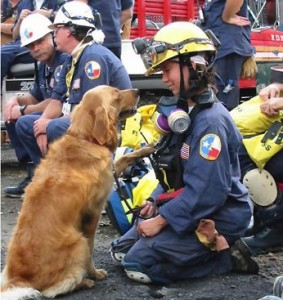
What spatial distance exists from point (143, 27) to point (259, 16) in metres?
4.37

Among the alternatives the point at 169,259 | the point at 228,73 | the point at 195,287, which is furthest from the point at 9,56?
the point at 195,287

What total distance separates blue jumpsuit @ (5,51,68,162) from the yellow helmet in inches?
90.8

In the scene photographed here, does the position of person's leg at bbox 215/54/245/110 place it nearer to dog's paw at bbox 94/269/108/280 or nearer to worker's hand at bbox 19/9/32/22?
worker's hand at bbox 19/9/32/22

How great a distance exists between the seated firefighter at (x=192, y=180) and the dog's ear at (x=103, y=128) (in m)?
0.31

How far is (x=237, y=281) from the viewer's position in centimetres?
452

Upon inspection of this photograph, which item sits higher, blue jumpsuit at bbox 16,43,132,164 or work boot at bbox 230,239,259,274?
blue jumpsuit at bbox 16,43,132,164

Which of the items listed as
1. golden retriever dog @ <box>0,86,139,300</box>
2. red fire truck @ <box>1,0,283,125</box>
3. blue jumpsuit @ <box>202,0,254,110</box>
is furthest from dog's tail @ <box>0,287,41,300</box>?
red fire truck @ <box>1,0,283,125</box>

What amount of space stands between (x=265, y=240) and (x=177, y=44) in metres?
1.62

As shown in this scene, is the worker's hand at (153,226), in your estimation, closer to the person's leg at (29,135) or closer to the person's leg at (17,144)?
the person's leg at (29,135)

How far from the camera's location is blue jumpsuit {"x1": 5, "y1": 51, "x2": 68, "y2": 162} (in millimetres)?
6797

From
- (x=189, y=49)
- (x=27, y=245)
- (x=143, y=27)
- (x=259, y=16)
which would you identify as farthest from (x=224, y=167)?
(x=259, y=16)

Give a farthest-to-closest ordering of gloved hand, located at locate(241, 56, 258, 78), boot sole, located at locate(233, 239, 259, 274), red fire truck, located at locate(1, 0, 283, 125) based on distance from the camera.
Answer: red fire truck, located at locate(1, 0, 283, 125) < gloved hand, located at locate(241, 56, 258, 78) < boot sole, located at locate(233, 239, 259, 274)

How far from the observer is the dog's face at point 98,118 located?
453 cm

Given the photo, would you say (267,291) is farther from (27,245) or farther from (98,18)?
(98,18)
